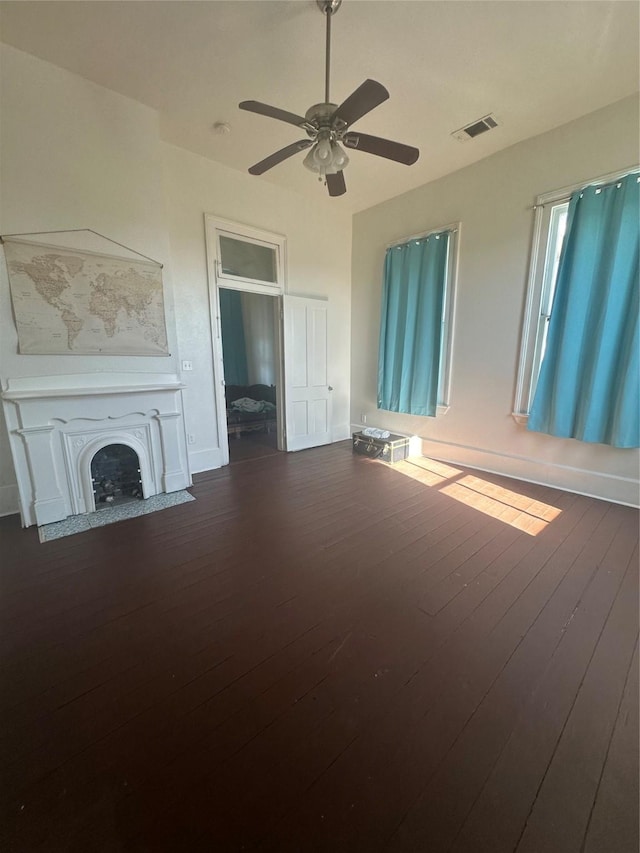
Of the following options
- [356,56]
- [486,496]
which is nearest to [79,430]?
[356,56]

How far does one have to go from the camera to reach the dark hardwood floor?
0.99m

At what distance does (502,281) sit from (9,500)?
5.09 meters

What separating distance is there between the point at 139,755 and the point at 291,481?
252 cm

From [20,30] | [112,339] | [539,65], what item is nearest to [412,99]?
[539,65]

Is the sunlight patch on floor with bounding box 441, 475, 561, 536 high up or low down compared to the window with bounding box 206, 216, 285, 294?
down

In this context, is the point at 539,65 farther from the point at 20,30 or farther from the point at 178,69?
the point at 20,30

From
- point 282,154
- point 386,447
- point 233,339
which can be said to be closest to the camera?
point 282,154

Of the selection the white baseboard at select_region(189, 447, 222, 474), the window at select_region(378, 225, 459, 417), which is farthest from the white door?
the white baseboard at select_region(189, 447, 222, 474)

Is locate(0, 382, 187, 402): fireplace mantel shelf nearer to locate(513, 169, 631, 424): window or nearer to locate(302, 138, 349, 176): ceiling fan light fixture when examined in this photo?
locate(302, 138, 349, 176): ceiling fan light fixture

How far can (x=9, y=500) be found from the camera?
276 cm

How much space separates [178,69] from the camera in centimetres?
243

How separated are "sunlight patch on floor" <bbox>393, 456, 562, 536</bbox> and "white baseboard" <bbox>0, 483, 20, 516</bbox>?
3.70m

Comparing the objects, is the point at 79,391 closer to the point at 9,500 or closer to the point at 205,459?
the point at 9,500

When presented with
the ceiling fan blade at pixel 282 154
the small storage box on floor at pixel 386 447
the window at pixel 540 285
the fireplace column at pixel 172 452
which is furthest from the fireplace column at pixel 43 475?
the window at pixel 540 285
